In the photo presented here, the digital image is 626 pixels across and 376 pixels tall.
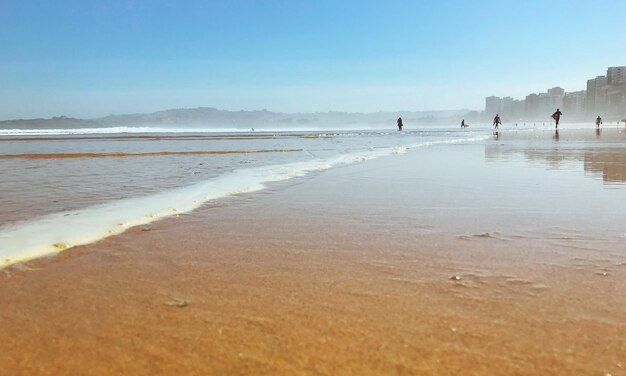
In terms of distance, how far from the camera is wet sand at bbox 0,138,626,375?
191cm

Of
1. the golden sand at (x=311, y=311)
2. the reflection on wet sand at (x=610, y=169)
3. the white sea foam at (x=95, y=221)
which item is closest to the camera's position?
the golden sand at (x=311, y=311)

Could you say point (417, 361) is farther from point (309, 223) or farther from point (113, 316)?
point (309, 223)

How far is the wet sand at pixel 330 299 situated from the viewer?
1.91 m

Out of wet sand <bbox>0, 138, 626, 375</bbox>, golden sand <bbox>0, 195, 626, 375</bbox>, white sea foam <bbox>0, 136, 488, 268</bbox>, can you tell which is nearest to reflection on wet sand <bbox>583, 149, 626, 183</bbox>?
wet sand <bbox>0, 138, 626, 375</bbox>

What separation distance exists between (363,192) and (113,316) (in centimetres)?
478

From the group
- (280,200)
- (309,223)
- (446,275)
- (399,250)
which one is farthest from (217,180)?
(446,275)

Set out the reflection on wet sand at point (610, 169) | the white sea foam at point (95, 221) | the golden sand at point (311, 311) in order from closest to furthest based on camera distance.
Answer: the golden sand at point (311, 311) → the white sea foam at point (95, 221) → the reflection on wet sand at point (610, 169)

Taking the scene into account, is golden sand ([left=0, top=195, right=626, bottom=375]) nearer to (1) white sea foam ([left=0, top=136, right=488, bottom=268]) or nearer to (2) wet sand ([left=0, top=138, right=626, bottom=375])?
(2) wet sand ([left=0, top=138, right=626, bottom=375])

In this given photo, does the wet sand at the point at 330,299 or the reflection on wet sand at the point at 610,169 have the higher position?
the reflection on wet sand at the point at 610,169

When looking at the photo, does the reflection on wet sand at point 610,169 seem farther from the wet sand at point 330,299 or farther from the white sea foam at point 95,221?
the white sea foam at point 95,221

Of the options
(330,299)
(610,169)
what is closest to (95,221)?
(330,299)

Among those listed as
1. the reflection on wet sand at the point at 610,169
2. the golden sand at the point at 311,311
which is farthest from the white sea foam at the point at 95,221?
the reflection on wet sand at the point at 610,169

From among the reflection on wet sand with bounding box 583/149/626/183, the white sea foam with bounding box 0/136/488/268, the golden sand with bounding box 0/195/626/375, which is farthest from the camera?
the reflection on wet sand with bounding box 583/149/626/183

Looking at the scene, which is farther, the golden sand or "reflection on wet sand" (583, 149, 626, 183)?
"reflection on wet sand" (583, 149, 626, 183)
